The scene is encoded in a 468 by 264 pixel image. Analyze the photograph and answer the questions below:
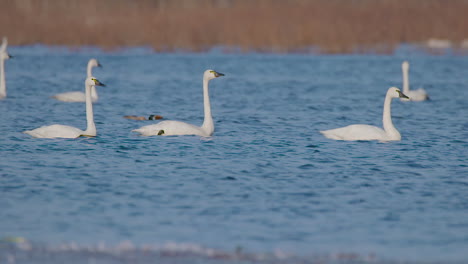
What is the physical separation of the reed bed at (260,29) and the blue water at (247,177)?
14838 mm

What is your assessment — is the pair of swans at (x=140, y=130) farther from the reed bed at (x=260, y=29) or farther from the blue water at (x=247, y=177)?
the reed bed at (x=260, y=29)

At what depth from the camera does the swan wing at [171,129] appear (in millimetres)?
13391

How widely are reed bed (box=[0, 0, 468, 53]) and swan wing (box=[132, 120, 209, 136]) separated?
23.6 m

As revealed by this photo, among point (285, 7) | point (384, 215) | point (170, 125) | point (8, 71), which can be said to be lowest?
point (384, 215)

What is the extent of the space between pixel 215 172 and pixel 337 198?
2139 mm

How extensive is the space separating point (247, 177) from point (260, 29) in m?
28.5

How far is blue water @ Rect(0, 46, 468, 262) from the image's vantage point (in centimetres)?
731

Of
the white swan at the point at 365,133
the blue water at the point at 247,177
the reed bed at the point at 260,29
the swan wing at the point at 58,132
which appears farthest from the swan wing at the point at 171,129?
the reed bed at the point at 260,29

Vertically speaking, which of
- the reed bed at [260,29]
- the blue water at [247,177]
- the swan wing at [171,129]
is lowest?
the blue water at [247,177]

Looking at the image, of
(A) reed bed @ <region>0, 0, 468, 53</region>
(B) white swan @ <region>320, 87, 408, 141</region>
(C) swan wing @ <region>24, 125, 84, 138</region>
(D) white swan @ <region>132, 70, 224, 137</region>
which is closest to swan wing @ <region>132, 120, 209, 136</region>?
(D) white swan @ <region>132, 70, 224, 137</region>

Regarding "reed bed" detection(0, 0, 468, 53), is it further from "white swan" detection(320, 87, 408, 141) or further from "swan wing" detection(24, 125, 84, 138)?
"swan wing" detection(24, 125, 84, 138)

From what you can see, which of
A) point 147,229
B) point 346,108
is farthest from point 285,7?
point 147,229

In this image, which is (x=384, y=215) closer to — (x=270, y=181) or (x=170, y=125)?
(x=270, y=181)

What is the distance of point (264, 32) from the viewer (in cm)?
3809
